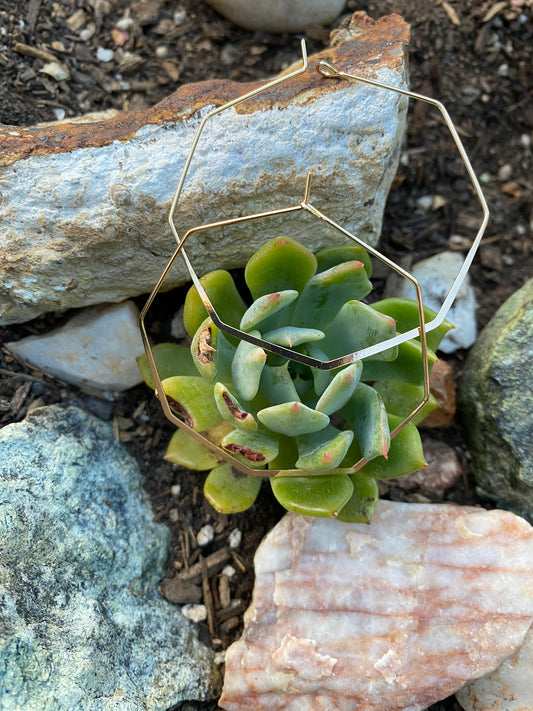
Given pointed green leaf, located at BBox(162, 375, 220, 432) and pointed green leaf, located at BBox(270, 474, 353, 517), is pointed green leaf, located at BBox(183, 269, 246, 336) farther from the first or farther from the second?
pointed green leaf, located at BBox(270, 474, 353, 517)

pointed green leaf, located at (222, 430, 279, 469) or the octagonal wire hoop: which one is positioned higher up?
the octagonal wire hoop

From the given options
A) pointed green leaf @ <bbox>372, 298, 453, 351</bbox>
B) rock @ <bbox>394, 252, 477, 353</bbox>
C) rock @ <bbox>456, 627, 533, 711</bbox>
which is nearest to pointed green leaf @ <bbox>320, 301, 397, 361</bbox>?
pointed green leaf @ <bbox>372, 298, 453, 351</bbox>

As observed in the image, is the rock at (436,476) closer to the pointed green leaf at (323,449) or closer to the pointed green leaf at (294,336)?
the pointed green leaf at (323,449)

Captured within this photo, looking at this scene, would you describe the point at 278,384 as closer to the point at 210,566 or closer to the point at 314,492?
the point at 314,492

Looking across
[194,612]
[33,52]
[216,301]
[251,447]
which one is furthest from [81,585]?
[33,52]

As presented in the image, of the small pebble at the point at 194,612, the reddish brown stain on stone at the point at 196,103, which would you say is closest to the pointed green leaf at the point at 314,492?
the small pebble at the point at 194,612

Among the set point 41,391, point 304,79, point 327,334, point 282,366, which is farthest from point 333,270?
point 41,391
